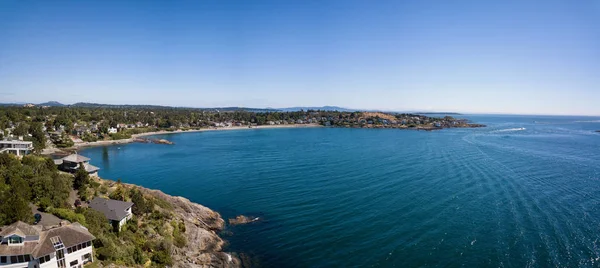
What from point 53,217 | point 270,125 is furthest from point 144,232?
point 270,125

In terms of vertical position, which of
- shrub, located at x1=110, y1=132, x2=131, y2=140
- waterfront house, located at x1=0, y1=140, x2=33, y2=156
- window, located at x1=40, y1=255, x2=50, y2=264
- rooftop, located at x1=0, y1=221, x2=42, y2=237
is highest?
rooftop, located at x1=0, y1=221, x2=42, y2=237

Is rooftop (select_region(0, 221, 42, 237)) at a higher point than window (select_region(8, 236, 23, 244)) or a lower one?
higher

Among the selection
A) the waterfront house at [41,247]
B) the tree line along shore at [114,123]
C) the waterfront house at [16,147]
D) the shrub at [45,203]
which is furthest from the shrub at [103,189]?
the tree line along shore at [114,123]

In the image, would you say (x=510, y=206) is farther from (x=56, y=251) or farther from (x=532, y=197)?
(x=56, y=251)

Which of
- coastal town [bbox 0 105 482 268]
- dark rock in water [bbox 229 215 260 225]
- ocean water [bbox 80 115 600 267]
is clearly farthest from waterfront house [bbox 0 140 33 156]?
dark rock in water [bbox 229 215 260 225]

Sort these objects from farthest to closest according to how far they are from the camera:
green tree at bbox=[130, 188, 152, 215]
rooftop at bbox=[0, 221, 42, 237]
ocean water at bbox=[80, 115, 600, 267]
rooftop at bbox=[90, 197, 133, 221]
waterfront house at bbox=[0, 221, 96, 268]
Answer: green tree at bbox=[130, 188, 152, 215]
ocean water at bbox=[80, 115, 600, 267]
rooftop at bbox=[90, 197, 133, 221]
rooftop at bbox=[0, 221, 42, 237]
waterfront house at bbox=[0, 221, 96, 268]

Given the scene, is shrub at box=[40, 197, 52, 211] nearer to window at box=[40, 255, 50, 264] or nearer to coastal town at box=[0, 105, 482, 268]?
coastal town at box=[0, 105, 482, 268]

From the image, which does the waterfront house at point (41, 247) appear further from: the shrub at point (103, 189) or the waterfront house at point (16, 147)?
the waterfront house at point (16, 147)

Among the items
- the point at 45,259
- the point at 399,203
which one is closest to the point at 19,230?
the point at 45,259
